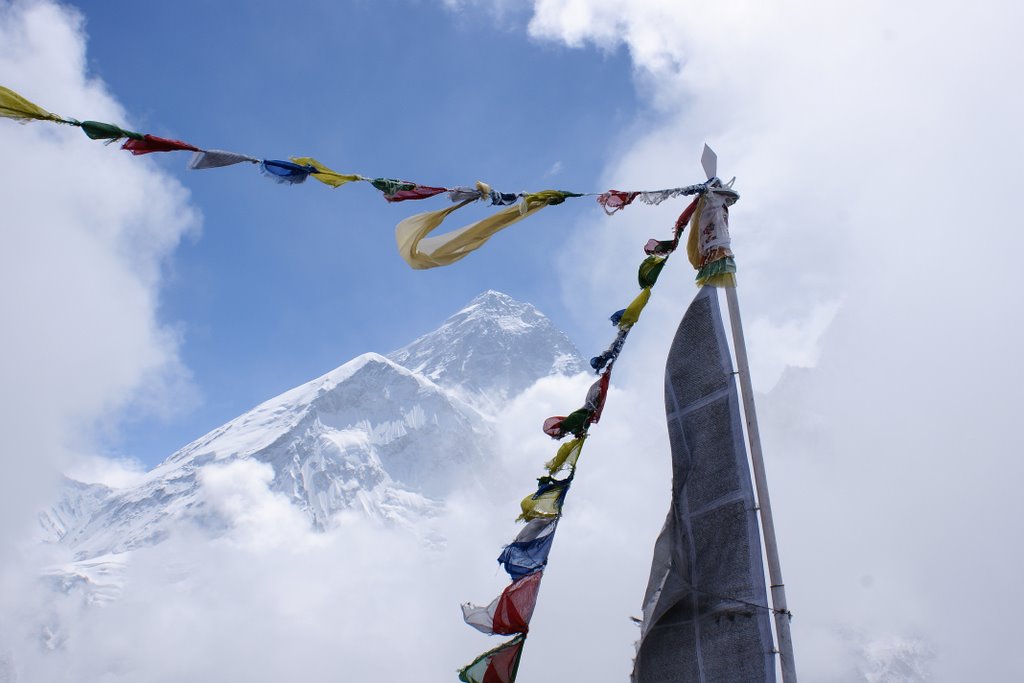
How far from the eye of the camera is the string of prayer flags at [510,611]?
278 inches

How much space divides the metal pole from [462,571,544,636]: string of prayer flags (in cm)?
203

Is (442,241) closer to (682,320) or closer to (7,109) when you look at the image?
(682,320)

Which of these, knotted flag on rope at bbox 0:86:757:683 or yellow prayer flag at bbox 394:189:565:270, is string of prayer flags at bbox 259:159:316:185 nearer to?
knotted flag on rope at bbox 0:86:757:683

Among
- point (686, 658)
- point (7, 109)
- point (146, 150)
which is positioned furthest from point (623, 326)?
point (7, 109)

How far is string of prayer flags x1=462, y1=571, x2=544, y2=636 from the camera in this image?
7055 millimetres

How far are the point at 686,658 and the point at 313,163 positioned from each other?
206 inches

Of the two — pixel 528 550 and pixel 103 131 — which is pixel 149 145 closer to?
pixel 103 131

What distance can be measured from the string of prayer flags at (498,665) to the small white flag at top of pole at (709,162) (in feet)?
15.2

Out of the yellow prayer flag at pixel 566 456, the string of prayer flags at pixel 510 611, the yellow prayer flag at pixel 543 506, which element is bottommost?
the string of prayer flags at pixel 510 611

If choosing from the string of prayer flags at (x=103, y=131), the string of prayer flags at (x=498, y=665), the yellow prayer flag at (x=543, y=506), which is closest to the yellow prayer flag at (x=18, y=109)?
the string of prayer flags at (x=103, y=131)

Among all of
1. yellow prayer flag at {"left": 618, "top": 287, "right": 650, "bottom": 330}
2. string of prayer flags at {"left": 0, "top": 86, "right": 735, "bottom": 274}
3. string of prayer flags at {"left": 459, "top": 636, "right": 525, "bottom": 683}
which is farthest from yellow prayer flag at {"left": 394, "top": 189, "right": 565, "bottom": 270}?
string of prayer flags at {"left": 459, "top": 636, "right": 525, "bottom": 683}

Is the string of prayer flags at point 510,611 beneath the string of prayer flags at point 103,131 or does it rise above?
beneath

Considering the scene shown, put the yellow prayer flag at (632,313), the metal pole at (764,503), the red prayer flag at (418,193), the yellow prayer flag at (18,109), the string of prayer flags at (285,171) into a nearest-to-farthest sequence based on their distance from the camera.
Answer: the yellow prayer flag at (18,109), the metal pole at (764,503), the string of prayer flags at (285,171), the red prayer flag at (418,193), the yellow prayer flag at (632,313)

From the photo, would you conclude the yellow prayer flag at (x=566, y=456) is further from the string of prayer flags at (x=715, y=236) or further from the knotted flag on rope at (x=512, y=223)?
the string of prayer flags at (x=715, y=236)
